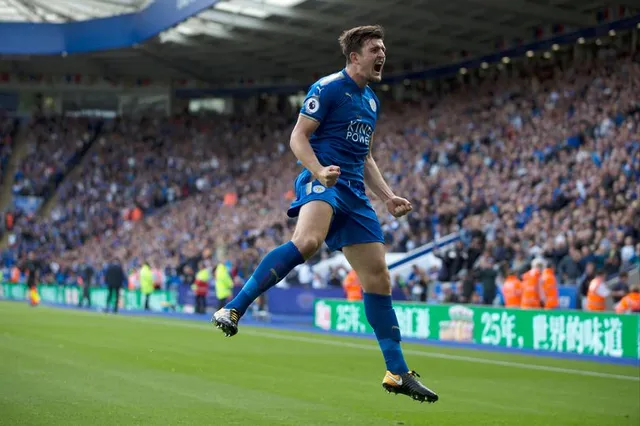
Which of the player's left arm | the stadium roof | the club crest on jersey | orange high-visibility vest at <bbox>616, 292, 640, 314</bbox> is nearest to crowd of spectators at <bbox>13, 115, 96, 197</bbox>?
the stadium roof

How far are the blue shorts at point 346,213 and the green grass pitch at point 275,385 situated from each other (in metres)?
1.49

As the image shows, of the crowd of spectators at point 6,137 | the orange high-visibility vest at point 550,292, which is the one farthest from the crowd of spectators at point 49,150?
the orange high-visibility vest at point 550,292

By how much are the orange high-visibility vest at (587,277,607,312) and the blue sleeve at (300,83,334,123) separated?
1490 centimetres

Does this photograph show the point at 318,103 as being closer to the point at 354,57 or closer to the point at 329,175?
the point at 354,57

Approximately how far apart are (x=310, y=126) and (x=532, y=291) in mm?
15909

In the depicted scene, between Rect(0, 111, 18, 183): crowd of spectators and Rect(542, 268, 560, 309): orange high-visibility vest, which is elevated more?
Rect(0, 111, 18, 183): crowd of spectators

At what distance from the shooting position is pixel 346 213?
23.7 feet

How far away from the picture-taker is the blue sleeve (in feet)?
23.5

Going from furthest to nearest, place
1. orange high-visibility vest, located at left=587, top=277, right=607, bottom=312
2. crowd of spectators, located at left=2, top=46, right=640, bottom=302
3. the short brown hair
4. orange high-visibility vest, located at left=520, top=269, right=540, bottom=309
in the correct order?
1. crowd of spectators, located at left=2, top=46, right=640, bottom=302
2. orange high-visibility vest, located at left=520, top=269, right=540, bottom=309
3. orange high-visibility vest, located at left=587, top=277, right=607, bottom=312
4. the short brown hair

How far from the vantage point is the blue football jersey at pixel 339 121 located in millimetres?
7211

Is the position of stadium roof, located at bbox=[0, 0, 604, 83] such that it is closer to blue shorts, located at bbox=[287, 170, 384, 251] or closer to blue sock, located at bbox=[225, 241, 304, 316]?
blue shorts, located at bbox=[287, 170, 384, 251]

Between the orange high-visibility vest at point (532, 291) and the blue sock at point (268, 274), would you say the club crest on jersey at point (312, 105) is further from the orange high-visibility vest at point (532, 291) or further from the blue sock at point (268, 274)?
the orange high-visibility vest at point (532, 291)

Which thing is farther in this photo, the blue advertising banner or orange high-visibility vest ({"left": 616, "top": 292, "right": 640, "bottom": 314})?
the blue advertising banner

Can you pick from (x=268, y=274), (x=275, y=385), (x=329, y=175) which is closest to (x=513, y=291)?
(x=275, y=385)
